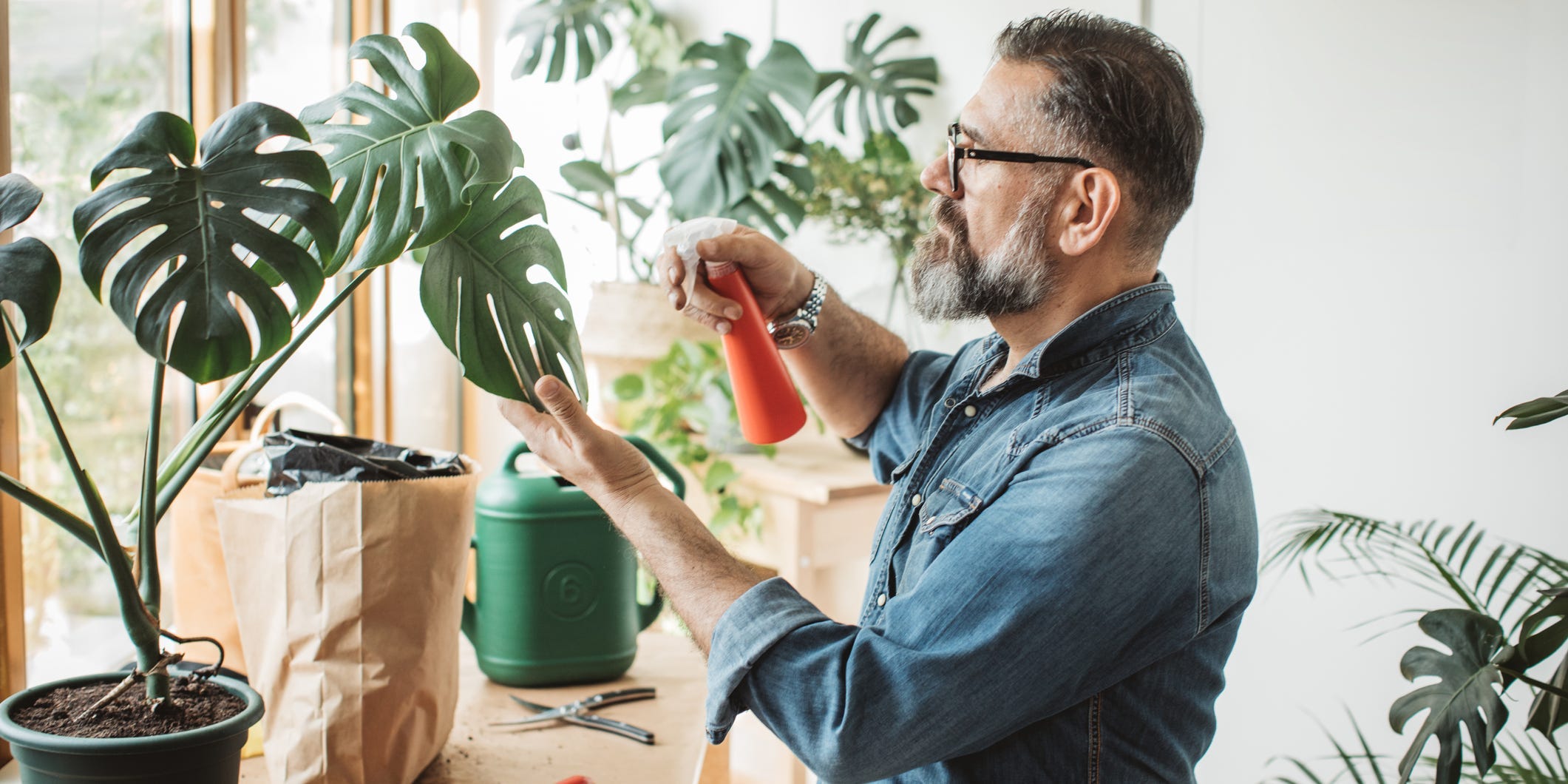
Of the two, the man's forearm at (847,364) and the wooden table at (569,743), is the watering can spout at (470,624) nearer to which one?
the wooden table at (569,743)

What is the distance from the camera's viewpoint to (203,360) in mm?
656

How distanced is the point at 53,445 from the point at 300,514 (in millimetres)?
638

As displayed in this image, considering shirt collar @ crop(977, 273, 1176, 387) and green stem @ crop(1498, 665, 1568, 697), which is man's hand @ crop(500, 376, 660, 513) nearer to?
shirt collar @ crop(977, 273, 1176, 387)

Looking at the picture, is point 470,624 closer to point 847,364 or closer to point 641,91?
point 847,364

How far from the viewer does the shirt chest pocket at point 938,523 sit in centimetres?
93

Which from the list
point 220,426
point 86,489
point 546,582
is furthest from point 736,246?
point 86,489

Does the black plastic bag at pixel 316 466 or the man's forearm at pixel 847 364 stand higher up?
the man's forearm at pixel 847 364

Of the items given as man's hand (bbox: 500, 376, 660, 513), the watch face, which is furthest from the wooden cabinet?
man's hand (bbox: 500, 376, 660, 513)

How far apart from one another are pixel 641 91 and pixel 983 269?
61.5 inches

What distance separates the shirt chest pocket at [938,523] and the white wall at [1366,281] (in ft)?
2.99

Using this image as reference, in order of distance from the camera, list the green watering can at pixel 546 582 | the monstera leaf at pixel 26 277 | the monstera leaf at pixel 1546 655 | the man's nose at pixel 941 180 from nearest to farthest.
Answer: the monstera leaf at pixel 26 277, the monstera leaf at pixel 1546 655, the man's nose at pixel 941 180, the green watering can at pixel 546 582

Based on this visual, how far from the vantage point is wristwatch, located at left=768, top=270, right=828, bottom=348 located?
1.32 m

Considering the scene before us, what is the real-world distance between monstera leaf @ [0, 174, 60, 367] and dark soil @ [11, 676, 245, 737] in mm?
276

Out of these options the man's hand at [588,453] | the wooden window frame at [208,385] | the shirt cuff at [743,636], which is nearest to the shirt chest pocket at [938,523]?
the shirt cuff at [743,636]
